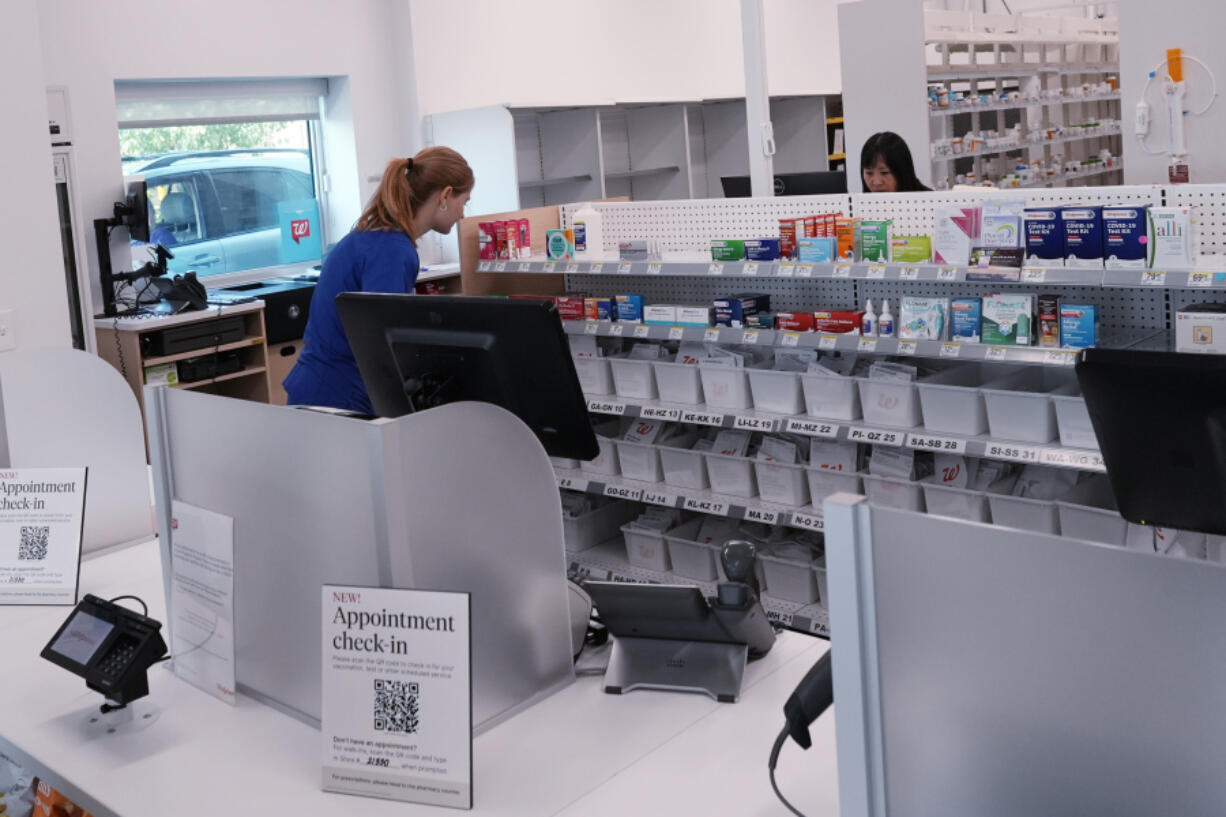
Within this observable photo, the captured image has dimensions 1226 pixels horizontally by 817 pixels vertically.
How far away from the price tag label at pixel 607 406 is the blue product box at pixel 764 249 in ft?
2.84

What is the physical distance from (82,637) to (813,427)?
9.23ft

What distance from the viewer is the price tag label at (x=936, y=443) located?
4.04 metres

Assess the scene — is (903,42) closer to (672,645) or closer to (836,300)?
(836,300)

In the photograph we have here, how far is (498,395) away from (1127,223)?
7.23 feet

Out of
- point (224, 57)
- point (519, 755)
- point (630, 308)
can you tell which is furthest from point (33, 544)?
point (224, 57)

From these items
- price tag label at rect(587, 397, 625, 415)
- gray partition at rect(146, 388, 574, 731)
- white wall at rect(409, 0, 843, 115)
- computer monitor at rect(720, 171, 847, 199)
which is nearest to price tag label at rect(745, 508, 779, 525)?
price tag label at rect(587, 397, 625, 415)

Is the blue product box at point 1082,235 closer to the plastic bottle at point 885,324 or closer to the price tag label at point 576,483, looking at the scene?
the plastic bottle at point 885,324

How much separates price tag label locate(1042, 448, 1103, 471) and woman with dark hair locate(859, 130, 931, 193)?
7.88 ft

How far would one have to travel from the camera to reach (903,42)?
24.5ft

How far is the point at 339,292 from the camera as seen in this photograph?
11.2 feet

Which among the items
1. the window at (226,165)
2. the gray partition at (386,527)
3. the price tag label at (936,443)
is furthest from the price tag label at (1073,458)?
the window at (226,165)

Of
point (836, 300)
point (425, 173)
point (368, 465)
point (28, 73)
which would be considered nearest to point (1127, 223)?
point (836, 300)

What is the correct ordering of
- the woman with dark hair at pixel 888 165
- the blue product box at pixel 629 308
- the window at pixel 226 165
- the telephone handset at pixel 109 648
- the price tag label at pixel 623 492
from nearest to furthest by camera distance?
1. the telephone handset at pixel 109 648
2. the blue product box at pixel 629 308
3. the price tag label at pixel 623 492
4. the woman with dark hair at pixel 888 165
5. the window at pixel 226 165

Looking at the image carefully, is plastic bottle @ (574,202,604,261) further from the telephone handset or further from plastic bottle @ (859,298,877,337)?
the telephone handset
